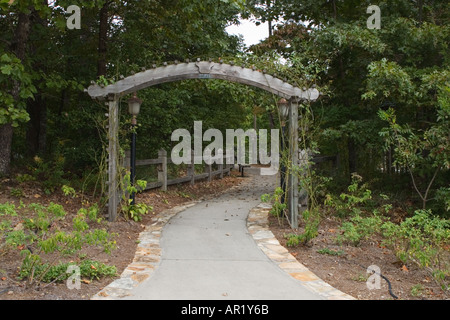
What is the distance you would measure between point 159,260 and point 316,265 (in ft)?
6.41

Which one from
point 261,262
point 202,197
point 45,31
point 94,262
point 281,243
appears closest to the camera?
point 94,262

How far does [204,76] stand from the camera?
22.4 ft

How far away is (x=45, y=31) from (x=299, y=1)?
623 centimetres

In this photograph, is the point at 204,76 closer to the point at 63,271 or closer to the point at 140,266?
the point at 140,266

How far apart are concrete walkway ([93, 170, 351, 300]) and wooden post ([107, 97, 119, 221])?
752 millimetres

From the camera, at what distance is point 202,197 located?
36.9 feet

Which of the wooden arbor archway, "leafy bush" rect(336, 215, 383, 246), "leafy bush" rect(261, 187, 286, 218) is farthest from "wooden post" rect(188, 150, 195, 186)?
"leafy bush" rect(336, 215, 383, 246)

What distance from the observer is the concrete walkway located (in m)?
3.87
